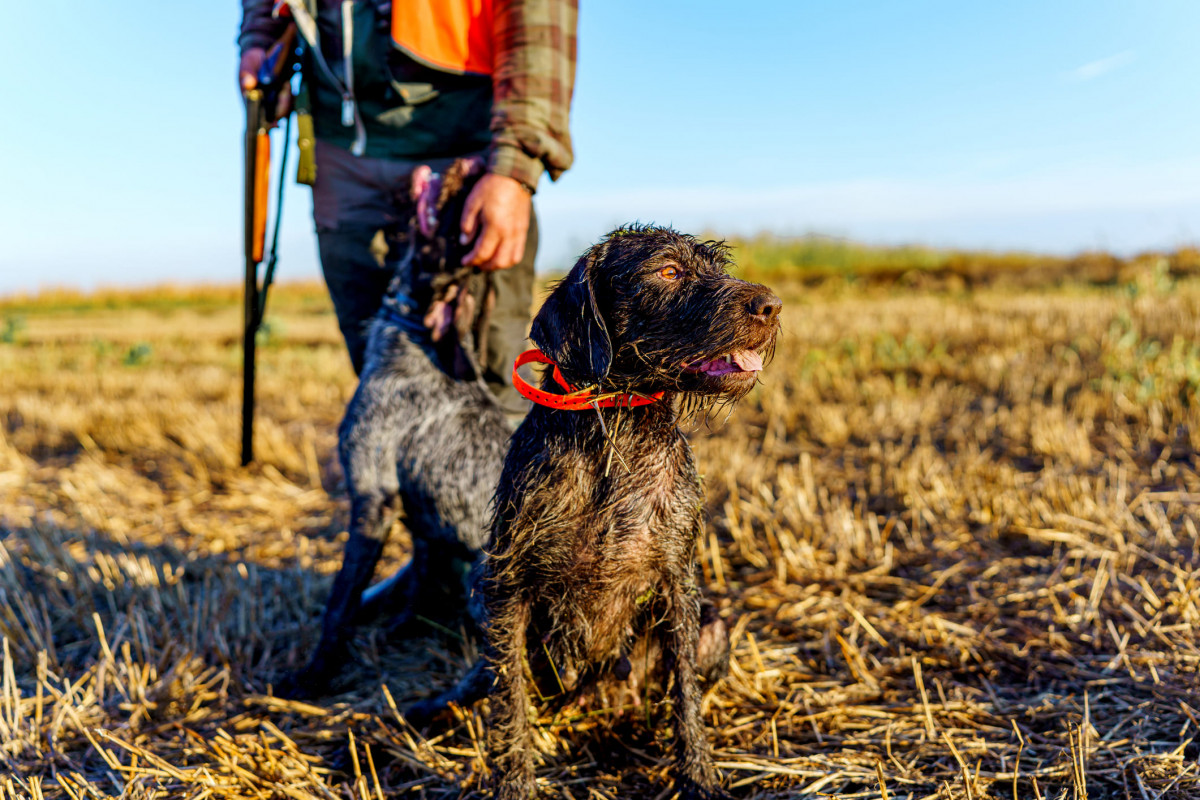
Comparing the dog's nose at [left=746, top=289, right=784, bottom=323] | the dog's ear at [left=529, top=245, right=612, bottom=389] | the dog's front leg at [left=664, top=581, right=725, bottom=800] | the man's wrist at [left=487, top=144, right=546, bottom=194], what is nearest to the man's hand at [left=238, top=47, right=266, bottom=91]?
the man's wrist at [left=487, top=144, right=546, bottom=194]

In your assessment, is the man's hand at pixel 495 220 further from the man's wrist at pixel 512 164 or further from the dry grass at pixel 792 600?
the dry grass at pixel 792 600

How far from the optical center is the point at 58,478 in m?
6.30

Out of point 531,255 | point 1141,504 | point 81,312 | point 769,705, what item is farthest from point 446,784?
point 81,312

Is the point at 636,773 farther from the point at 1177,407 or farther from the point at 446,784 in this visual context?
the point at 1177,407

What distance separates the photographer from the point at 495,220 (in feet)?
9.71

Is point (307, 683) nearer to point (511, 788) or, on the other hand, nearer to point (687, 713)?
point (511, 788)

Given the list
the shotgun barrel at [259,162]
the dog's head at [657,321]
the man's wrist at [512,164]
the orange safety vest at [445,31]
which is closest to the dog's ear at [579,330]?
the dog's head at [657,321]

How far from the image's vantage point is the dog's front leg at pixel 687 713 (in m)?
2.25

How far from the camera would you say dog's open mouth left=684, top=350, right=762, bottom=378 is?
1.95 metres

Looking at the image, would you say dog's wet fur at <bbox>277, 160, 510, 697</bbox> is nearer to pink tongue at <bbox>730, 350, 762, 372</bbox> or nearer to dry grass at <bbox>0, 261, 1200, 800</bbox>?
dry grass at <bbox>0, 261, 1200, 800</bbox>

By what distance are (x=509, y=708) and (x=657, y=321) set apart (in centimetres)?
122

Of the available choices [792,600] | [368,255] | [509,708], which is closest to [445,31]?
[368,255]

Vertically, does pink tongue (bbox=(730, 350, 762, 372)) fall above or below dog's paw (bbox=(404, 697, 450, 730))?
above

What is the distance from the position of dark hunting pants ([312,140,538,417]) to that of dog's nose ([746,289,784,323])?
1.80 meters
